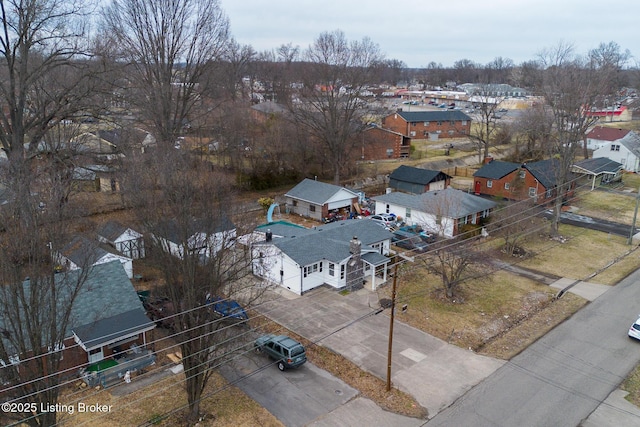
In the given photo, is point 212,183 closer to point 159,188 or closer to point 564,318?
point 159,188

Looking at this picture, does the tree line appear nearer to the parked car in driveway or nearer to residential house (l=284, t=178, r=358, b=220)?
residential house (l=284, t=178, r=358, b=220)

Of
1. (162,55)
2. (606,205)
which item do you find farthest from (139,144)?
(606,205)

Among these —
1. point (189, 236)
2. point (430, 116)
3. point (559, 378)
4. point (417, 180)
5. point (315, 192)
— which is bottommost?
point (559, 378)

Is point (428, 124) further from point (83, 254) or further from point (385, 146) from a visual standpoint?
point (83, 254)

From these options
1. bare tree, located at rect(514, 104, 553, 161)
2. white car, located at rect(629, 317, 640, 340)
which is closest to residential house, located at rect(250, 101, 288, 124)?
bare tree, located at rect(514, 104, 553, 161)

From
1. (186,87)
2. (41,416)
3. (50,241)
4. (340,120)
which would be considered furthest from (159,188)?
(340,120)

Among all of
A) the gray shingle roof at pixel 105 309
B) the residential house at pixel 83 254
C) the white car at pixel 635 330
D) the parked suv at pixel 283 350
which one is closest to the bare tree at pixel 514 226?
the white car at pixel 635 330
